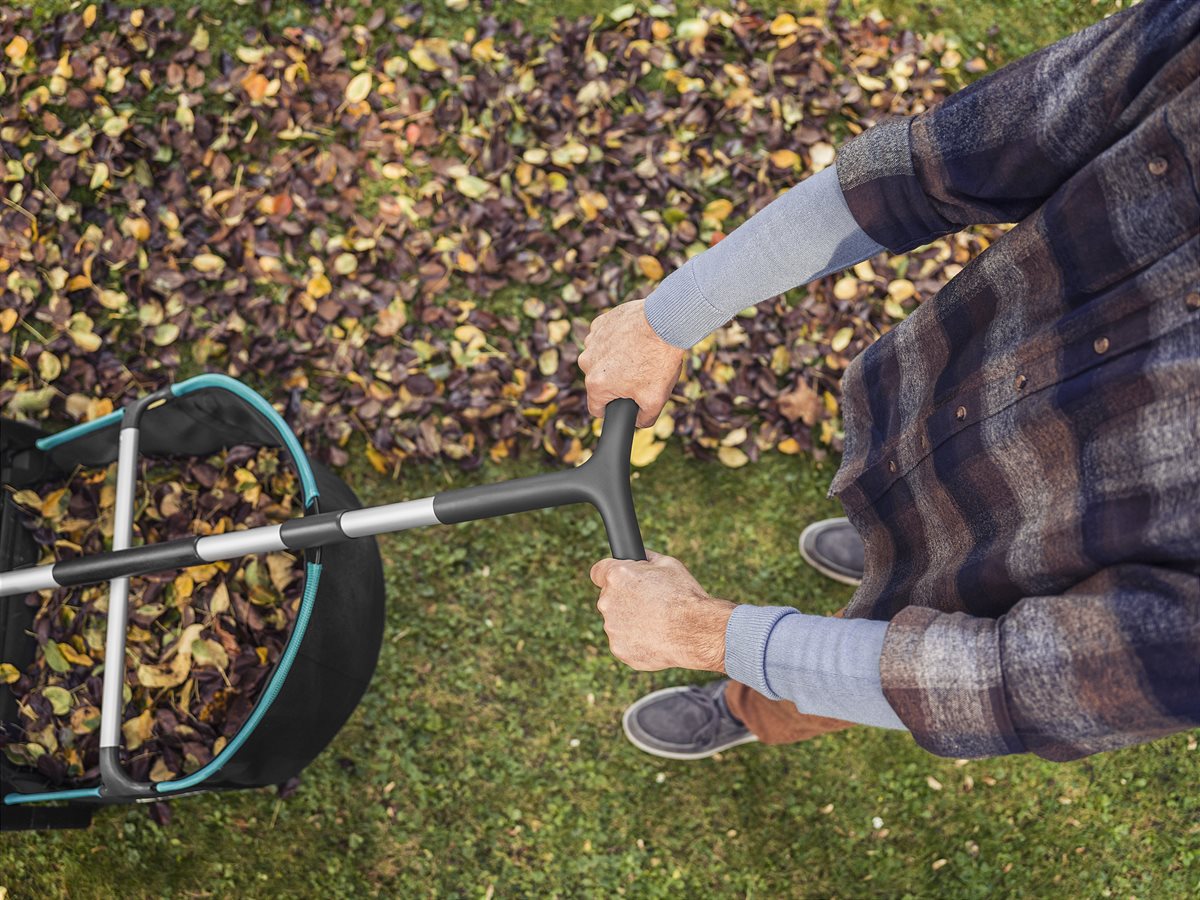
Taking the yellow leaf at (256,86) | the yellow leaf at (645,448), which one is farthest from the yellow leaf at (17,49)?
the yellow leaf at (645,448)

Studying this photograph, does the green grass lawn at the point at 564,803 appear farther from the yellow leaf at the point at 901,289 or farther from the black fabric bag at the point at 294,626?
the yellow leaf at the point at 901,289

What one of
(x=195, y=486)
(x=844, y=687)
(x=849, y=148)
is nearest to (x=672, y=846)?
(x=844, y=687)

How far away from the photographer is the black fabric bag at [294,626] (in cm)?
172

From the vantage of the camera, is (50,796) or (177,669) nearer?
(50,796)

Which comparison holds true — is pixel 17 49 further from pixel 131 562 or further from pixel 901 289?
pixel 901 289

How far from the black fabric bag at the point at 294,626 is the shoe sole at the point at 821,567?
4.01 ft

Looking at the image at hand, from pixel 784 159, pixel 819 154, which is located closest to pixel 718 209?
pixel 784 159

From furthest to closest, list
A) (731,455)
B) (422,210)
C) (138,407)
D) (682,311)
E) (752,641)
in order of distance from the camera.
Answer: (422,210), (731,455), (138,407), (682,311), (752,641)

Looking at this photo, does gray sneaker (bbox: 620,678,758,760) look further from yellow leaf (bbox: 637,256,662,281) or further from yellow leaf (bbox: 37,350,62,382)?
yellow leaf (bbox: 37,350,62,382)

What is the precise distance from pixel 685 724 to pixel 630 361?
1273 mm

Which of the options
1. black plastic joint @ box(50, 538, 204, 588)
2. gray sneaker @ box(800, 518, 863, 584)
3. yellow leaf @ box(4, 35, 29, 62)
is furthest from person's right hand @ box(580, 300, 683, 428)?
yellow leaf @ box(4, 35, 29, 62)

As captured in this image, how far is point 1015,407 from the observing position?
119 centimetres

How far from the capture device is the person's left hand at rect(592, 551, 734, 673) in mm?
1292

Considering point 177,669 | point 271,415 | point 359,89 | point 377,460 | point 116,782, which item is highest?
point 359,89
